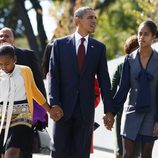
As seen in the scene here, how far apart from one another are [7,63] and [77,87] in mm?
791

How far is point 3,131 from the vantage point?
7.41m

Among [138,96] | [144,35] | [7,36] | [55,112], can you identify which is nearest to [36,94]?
[55,112]

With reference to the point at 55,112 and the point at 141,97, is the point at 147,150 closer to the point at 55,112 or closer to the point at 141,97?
the point at 141,97

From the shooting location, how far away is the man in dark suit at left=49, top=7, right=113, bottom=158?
7.53 metres

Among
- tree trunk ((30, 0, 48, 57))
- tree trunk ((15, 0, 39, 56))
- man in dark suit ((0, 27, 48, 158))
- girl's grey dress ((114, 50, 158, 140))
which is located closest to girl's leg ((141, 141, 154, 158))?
girl's grey dress ((114, 50, 158, 140))

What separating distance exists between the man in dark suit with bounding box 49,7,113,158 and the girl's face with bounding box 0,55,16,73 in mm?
491

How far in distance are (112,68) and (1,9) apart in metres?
29.0

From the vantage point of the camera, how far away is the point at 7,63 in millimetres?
7270

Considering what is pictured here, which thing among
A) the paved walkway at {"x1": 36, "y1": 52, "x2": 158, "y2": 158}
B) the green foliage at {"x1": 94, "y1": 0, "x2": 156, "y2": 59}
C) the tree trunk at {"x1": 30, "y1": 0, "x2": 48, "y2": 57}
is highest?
the green foliage at {"x1": 94, "y1": 0, "x2": 156, "y2": 59}

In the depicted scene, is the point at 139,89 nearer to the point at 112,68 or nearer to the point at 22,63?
the point at 22,63

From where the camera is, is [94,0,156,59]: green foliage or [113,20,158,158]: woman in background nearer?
[113,20,158,158]: woman in background

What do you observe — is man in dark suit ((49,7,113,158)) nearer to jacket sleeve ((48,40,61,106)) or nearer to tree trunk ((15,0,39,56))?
jacket sleeve ((48,40,61,106))

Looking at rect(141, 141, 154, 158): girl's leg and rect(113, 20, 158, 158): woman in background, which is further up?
rect(113, 20, 158, 158): woman in background

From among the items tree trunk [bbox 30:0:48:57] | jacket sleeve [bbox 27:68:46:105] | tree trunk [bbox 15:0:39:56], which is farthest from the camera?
tree trunk [bbox 30:0:48:57]
